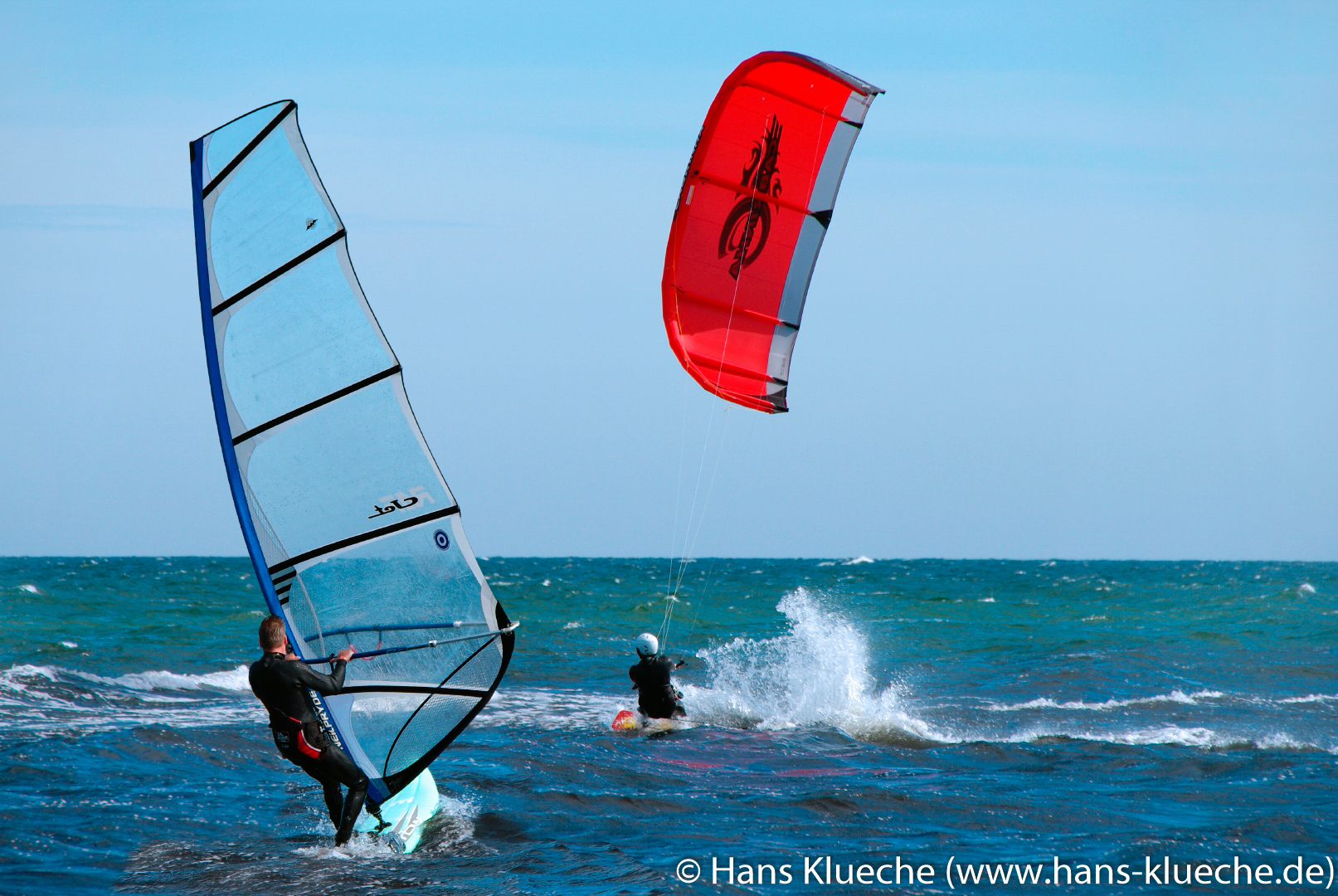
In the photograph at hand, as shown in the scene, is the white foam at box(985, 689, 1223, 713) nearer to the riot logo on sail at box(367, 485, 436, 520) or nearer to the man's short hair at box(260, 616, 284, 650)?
the riot logo on sail at box(367, 485, 436, 520)

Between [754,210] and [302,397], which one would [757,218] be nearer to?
[754,210]

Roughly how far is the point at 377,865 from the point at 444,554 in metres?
1.64

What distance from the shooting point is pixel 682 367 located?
8875 mm

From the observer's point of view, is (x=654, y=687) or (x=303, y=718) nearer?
(x=303, y=718)

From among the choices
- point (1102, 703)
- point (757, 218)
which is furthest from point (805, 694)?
point (757, 218)

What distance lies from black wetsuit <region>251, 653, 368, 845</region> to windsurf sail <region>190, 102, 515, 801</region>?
1.30 ft

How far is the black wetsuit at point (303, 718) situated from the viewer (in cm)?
523

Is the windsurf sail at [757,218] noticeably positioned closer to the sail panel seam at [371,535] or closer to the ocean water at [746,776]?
the ocean water at [746,776]

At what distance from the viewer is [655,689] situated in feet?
31.9

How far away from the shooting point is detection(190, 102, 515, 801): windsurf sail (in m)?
5.52

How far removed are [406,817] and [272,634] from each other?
1.57 m

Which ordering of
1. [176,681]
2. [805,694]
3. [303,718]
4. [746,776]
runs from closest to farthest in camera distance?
1. [303,718]
2. [746,776]
3. [805,694]
4. [176,681]

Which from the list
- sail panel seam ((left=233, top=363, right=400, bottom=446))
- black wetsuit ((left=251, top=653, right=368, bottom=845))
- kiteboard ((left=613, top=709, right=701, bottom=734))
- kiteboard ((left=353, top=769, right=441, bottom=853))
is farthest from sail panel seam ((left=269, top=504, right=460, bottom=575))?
kiteboard ((left=613, top=709, right=701, bottom=734))

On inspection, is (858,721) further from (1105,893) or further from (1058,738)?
(1105,893)
